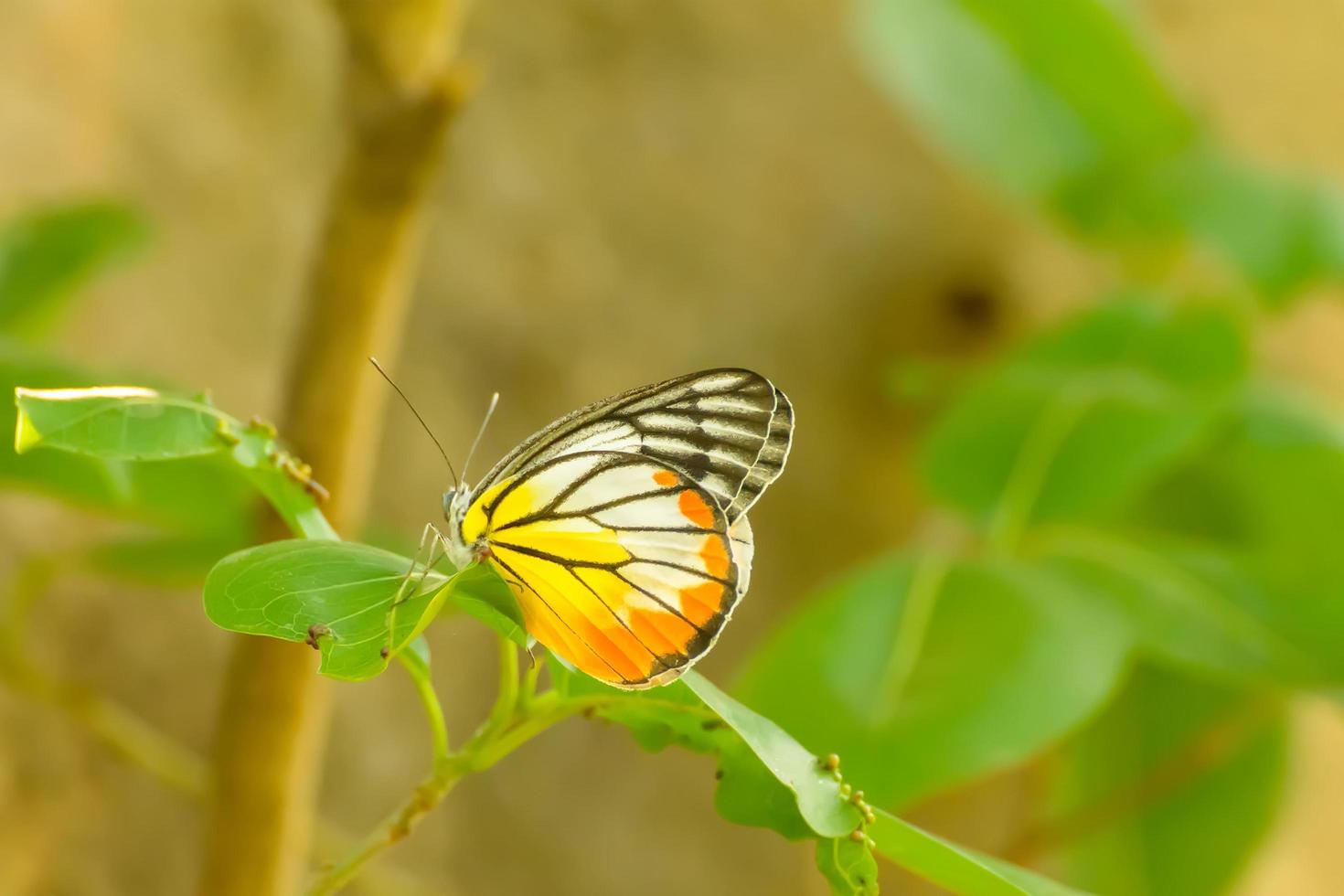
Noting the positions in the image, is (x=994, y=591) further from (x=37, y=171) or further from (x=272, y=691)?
(x=37, y=171)

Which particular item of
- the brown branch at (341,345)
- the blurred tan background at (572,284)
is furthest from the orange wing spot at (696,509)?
the blurred tan background at (572,284)

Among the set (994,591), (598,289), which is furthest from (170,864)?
(994,591)

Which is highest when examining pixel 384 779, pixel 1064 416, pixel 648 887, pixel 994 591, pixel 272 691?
pixel 1064 416

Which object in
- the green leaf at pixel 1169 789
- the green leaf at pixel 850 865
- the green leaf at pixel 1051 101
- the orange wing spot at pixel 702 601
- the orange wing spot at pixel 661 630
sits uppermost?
the green leaf at pixel 1051 101

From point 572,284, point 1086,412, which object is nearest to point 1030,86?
point 1086,412

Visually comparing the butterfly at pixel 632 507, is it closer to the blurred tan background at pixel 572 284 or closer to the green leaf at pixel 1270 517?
the green leaf at pixel 1270 517

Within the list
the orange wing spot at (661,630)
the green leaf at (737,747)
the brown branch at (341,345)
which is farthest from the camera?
the brown branch at (341,345)

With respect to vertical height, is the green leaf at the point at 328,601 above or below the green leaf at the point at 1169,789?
above
